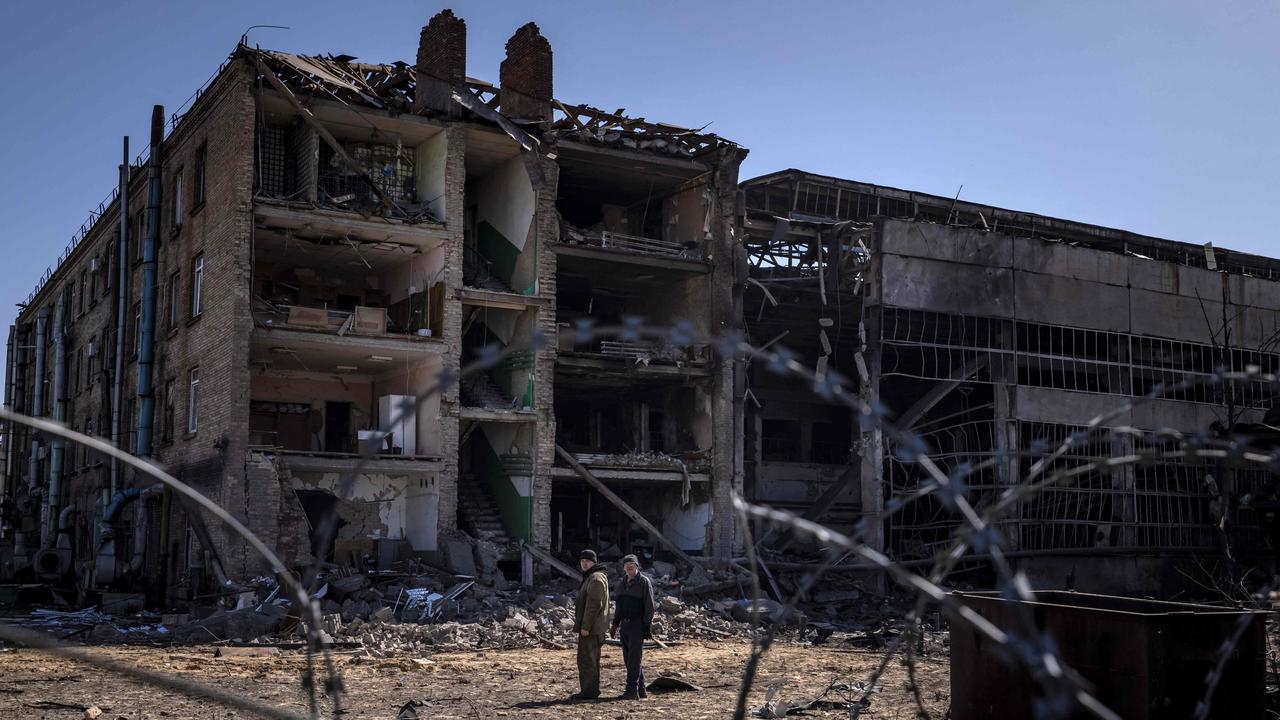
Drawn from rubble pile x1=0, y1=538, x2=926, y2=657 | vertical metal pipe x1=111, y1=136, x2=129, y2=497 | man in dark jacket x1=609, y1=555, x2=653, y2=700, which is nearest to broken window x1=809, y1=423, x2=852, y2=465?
rubble pile x1=0, y1=538, x2=926, y2=657

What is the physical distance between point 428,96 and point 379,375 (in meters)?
8.22

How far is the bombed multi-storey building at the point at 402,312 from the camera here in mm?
30672

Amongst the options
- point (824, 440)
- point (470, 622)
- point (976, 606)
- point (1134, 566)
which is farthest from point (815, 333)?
point (976, 606)

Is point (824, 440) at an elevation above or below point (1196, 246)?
below

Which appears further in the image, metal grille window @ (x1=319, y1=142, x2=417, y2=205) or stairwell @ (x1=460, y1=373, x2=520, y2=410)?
stairwell @ (x1=460, y1=373, x2=520, y2=410)

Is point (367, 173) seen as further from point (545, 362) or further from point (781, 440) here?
point (781, 440)

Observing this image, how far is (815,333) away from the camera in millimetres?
40781

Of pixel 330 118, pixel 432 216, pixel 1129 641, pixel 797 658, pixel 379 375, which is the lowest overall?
pixel 797 658

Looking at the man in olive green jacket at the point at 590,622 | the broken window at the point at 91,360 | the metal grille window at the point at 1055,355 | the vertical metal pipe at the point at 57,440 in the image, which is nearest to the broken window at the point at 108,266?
the broken window at the point at 91,360

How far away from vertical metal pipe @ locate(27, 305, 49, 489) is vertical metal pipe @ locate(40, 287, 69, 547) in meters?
0.63

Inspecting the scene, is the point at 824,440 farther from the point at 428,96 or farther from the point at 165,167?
the point at 165,167

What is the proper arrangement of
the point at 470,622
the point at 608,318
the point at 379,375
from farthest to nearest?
the point at 608,318
the point at 379,375
the point at 470,622

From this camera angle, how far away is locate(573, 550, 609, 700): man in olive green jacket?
49.6ft

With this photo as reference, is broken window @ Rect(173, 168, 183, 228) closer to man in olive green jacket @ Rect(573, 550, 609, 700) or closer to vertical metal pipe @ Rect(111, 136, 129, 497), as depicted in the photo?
vertical metal pipe @ Rect(111, 136, 129, 497)
